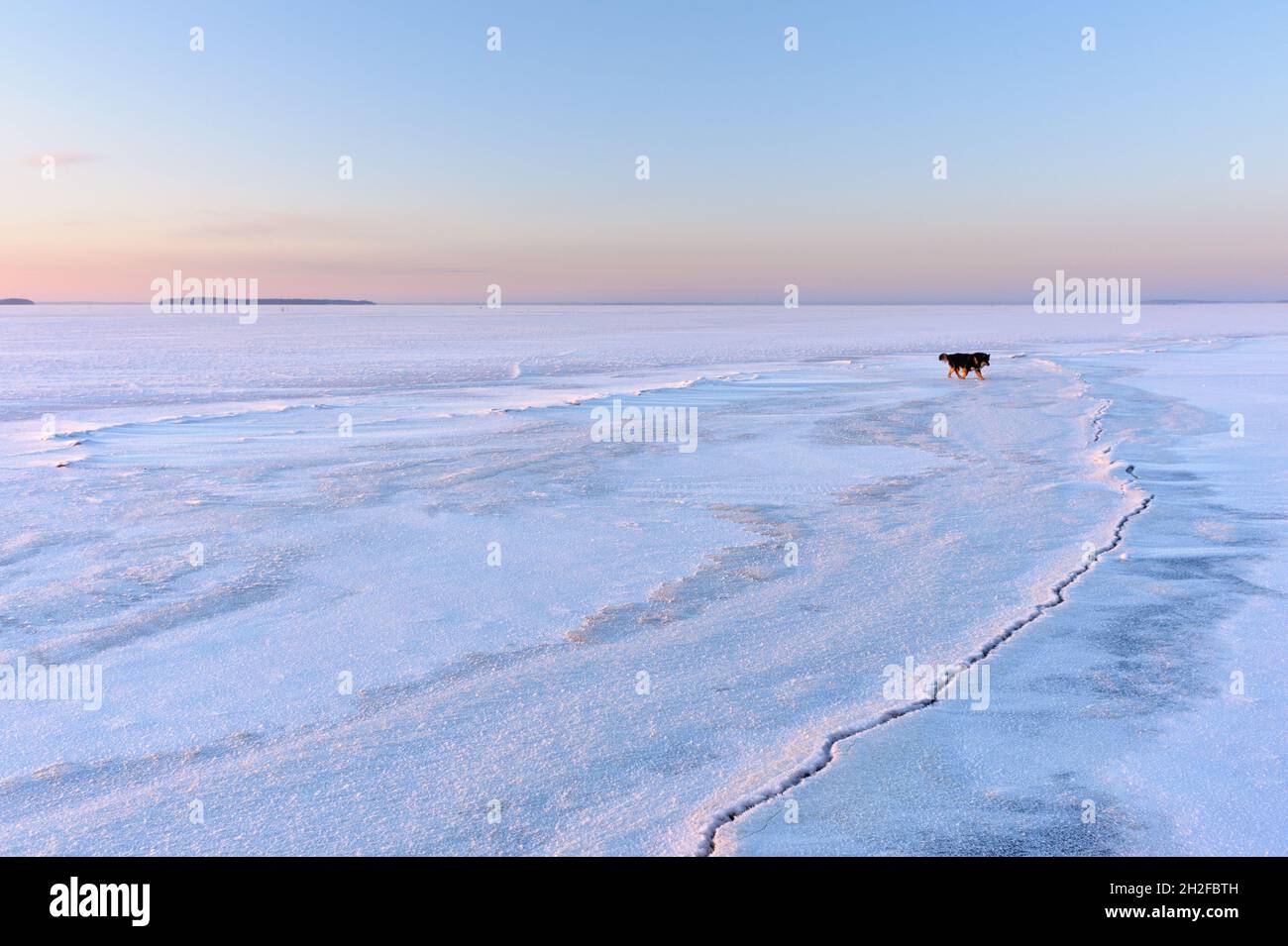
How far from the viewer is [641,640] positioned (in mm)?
5453

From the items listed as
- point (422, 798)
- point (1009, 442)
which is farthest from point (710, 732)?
point (1009, 442)

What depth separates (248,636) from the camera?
5.52 m

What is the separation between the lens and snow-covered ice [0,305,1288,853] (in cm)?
351

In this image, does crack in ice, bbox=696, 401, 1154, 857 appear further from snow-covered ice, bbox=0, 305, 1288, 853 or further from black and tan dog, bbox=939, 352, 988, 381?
black and tan dog, bbox=939, 352, 988, 381

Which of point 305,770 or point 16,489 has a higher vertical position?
point 16,489

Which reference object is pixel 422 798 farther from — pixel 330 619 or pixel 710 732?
pixel 330 619
